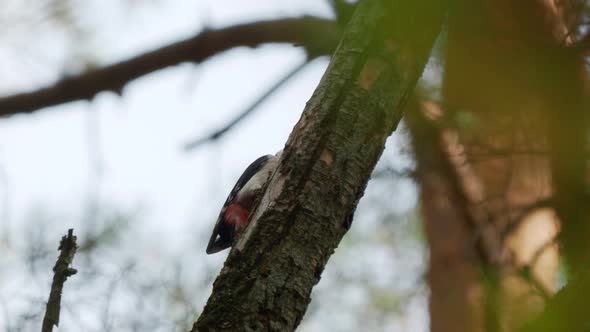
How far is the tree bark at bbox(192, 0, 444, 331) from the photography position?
1.77 m

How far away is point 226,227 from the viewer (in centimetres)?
429

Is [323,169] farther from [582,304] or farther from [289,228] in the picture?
[582,304]

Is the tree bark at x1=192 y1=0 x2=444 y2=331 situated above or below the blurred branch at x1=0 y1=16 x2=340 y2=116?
below

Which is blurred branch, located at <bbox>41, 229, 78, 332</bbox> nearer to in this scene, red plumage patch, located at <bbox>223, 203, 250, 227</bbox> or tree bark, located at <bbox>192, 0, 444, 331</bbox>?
tree bark, located at <bbox>192, 0, 444, 331</bbox>

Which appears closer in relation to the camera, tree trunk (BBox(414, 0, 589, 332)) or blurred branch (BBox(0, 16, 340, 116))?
tree trunk (BBox(414, 0, 589, 332))

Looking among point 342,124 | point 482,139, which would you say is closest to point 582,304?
point 342,124

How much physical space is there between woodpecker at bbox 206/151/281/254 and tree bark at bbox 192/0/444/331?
1926 millimetres

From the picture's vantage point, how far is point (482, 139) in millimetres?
2766

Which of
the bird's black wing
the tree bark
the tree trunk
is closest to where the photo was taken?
the tree bark

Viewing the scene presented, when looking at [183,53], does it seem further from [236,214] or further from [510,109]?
[510,109]

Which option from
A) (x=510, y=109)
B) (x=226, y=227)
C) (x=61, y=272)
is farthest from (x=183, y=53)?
(x=61, y=272)

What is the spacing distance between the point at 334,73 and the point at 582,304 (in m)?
0.96

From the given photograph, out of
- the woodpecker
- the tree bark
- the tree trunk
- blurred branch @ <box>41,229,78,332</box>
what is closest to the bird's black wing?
the woodpecker

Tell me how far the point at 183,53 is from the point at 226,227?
3.14ft
